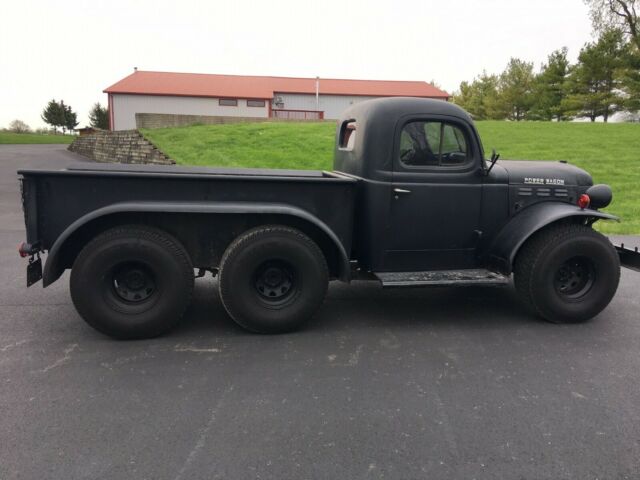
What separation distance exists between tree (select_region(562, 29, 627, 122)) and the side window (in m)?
41.6

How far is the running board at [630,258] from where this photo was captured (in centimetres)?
493

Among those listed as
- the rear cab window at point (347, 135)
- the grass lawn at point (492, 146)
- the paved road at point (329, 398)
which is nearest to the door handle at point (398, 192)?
the rear cab window at point (347, 135)

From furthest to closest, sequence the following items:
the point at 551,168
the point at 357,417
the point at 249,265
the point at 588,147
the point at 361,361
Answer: the point at 588,147 < the point at 551,168 < the point at 249,265 < the point at 361,361 < the point at 357,417

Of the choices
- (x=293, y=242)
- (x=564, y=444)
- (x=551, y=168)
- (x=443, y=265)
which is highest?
(x=551, y=168)

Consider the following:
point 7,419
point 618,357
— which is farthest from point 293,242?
point 618,357

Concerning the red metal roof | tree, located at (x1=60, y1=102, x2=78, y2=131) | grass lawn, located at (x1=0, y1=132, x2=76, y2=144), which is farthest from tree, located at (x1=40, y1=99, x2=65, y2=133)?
the red metal roof

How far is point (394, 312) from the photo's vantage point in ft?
16.3

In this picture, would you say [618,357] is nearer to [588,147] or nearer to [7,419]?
[7,419]

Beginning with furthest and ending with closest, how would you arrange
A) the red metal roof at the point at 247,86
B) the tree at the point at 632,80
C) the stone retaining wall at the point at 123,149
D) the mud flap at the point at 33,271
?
the red metal roof at the point at 247,86 < the tree at the point at 632,80 < the stone retaining wall at the point at 123,149 < the mud flap at the point at 33,271

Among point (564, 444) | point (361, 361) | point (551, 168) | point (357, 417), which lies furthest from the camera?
point (551, 168)

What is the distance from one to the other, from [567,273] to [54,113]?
7807cm

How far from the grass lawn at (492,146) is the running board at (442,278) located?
799cm

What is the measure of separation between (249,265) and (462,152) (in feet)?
7.43

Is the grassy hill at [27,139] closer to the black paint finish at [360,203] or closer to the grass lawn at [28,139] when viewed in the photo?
the grass lawn at [28,139]
